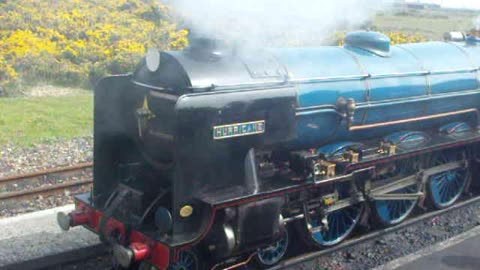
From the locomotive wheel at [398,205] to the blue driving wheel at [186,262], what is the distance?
102 inches

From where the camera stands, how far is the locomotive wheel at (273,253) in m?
5.94

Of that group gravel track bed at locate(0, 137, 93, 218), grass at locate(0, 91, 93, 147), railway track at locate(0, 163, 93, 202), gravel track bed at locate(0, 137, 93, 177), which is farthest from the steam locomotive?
grass at locate(0, 91, 93, 147)

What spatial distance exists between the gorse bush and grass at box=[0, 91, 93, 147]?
183 cm

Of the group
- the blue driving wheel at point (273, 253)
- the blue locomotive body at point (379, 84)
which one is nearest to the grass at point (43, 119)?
the blue driving wheel at point (273, 253)

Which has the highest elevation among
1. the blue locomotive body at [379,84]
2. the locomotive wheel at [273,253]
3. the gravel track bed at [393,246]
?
the blue locomotive body at [379,84]

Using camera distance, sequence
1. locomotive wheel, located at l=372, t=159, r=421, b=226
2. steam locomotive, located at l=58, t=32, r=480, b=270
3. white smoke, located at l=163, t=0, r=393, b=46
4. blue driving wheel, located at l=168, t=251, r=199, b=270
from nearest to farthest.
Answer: steam locomotive, located at l=58, t=32, r=480, b=270, blue driving wheel, located at l=168, t=251, r=199, b=270, white smoke, located at l=163, t=0, r=393, b=46, locomotive wheel, located at l=372, t=159, r=421, b=226

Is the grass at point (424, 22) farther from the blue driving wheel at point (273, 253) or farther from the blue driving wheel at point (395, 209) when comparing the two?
the blue driving wheel at point (273, 253)

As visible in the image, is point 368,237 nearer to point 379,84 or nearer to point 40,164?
point 379,84

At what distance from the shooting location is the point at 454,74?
7691 millimetres

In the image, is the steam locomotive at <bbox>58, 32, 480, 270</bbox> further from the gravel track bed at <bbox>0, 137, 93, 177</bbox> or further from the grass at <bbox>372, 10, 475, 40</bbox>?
the grass at <bbox>372, 10, 475, 40</bbox>

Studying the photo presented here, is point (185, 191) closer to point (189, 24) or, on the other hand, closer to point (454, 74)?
point (189, 24)

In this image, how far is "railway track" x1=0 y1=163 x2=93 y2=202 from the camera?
790cm

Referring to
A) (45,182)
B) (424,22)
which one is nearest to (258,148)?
(45,182)

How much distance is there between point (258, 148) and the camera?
554 cm
